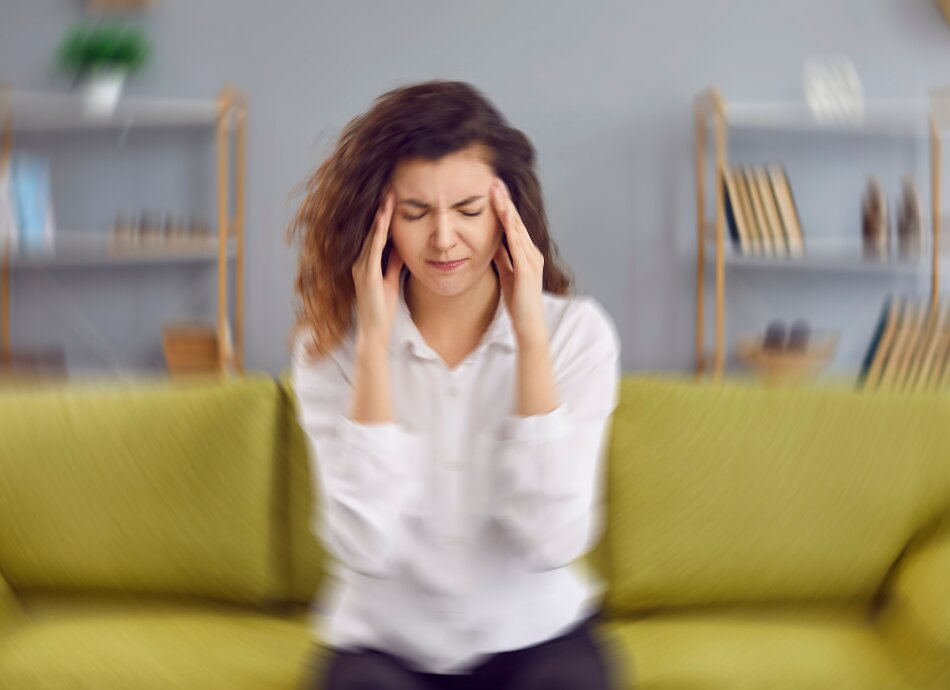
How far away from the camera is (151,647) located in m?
1.46

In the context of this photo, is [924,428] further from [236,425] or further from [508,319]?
[236,425]

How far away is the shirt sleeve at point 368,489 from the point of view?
118cm

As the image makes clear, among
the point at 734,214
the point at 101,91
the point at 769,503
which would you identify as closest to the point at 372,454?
the point at 769,503

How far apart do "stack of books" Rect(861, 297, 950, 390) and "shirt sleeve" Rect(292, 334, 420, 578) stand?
7.79 ft

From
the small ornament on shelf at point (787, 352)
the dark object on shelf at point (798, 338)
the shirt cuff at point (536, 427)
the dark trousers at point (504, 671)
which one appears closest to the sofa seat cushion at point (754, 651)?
the dark trousers at point (504, 671)

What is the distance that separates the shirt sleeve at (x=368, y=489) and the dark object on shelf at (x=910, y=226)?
8.56 feet

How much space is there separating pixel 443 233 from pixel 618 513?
2.03 feet

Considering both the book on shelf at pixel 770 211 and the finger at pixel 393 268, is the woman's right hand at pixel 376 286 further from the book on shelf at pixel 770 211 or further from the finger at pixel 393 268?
the book on shelf at pixel 770 211

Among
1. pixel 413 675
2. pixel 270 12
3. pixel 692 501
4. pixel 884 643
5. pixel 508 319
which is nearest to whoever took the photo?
pixel 413 675

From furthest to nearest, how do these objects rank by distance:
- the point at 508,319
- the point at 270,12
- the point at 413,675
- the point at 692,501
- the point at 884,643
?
the point at 270,12, the point at 692,501, the point at 884,643, the point at 508,319, the point at 413,675

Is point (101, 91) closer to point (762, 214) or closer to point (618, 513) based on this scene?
point (762, 214)

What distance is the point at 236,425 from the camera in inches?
64.1

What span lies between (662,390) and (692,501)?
Result: 186 mm

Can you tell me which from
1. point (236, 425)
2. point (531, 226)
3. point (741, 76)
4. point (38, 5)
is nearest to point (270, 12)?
point (38, 5)
